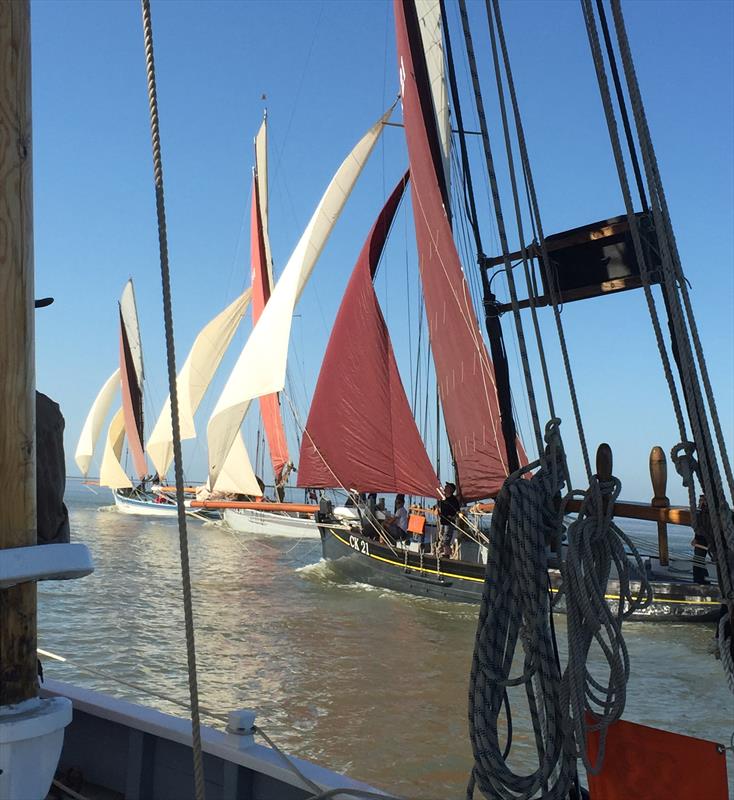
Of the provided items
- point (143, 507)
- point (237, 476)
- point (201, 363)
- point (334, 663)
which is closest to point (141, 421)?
point (143, 507)

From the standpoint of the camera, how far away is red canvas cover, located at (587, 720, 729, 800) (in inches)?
86.7

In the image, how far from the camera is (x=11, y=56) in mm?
1697

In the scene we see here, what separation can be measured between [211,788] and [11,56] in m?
2.59

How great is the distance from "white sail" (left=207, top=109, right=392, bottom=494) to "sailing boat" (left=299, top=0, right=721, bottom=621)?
259cm

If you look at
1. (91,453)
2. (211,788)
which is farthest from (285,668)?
(91,453)

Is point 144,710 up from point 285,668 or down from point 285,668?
up

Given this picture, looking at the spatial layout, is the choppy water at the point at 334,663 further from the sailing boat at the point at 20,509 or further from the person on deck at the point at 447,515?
the sailing boat at the point at 20,509

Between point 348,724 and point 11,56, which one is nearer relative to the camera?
point 11,56

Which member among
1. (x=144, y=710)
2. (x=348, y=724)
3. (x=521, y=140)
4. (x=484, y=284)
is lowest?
(x=348, y=724)

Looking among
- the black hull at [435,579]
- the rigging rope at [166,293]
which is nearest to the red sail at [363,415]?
the black hull at [435,579]

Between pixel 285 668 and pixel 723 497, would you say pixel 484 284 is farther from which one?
pixel 285 668

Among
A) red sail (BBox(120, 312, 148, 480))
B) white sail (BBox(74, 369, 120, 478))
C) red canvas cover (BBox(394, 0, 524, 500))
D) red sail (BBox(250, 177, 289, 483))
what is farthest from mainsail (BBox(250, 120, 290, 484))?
white sail (BBox(74, 369, 120, 478))

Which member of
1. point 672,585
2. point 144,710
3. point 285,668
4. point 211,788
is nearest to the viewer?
point 211,788

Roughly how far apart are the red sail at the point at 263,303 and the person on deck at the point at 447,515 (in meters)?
18.7
